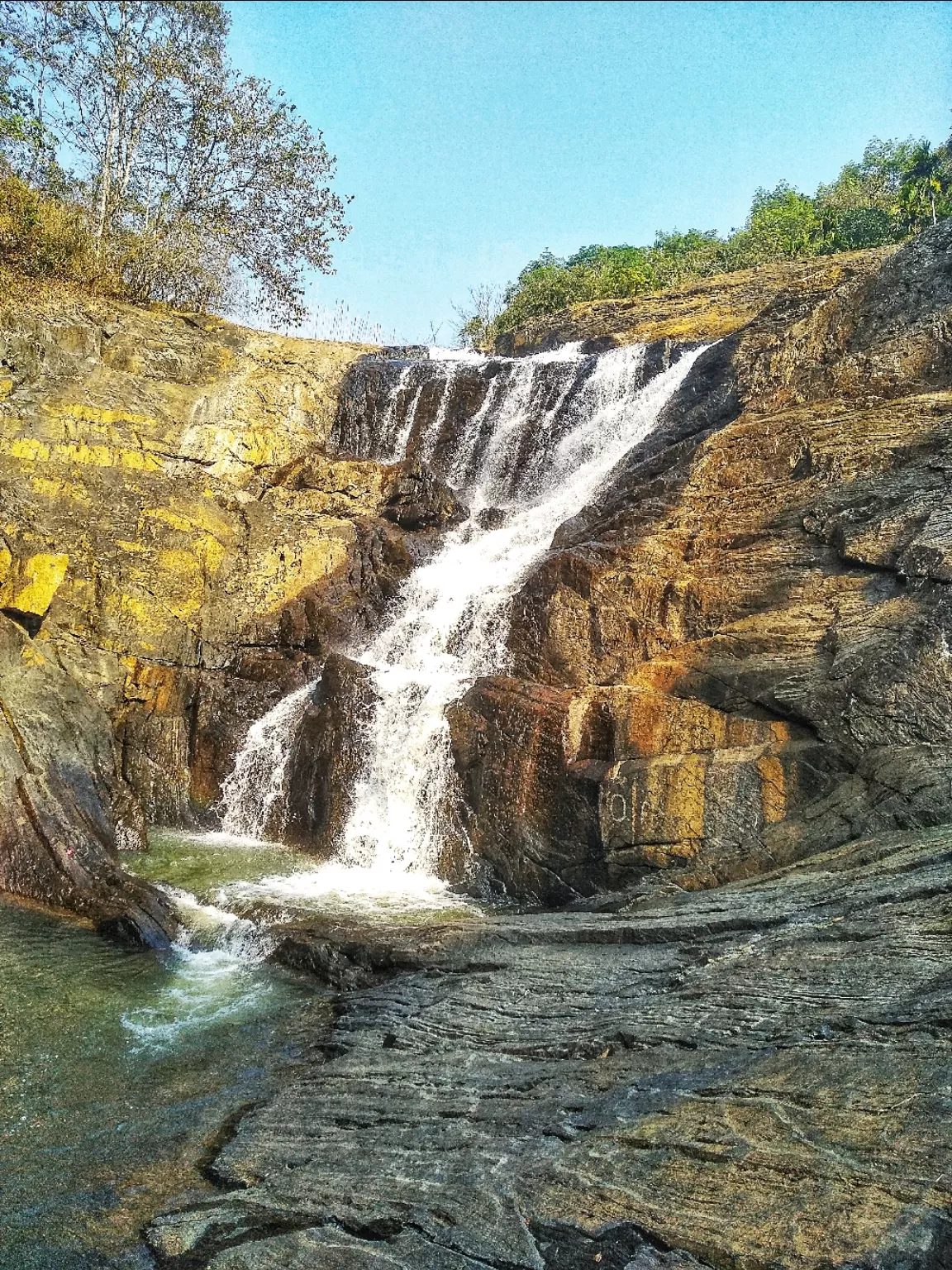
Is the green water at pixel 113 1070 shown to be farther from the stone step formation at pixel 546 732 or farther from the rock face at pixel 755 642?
the rock face at pixel 755 642

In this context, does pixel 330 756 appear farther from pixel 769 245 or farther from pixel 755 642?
pixel 769 245

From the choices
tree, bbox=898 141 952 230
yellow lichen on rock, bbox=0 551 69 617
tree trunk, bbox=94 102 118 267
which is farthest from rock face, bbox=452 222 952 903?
tree, bbox=898 141 952 230

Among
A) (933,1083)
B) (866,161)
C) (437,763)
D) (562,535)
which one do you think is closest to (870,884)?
(933,1083)

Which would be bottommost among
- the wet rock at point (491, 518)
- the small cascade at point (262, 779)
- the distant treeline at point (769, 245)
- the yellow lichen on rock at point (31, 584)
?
the small cascade at point (262, 779)

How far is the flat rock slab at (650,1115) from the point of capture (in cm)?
383

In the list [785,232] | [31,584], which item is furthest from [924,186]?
[31,584]

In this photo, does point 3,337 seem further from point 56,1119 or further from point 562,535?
point 56,1119

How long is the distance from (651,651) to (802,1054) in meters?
9.67

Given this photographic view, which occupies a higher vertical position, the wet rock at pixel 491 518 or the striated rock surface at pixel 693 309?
the striated rock surface at pixel 693 309

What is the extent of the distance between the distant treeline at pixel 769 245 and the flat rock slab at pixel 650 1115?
3010 centimetres

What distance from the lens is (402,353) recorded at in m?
28.5

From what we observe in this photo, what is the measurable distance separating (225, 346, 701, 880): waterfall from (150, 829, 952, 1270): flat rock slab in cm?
562

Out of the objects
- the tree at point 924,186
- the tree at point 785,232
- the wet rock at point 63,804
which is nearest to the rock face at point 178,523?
the wet rock at point 63,804

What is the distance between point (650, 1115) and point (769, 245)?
4022 cm
